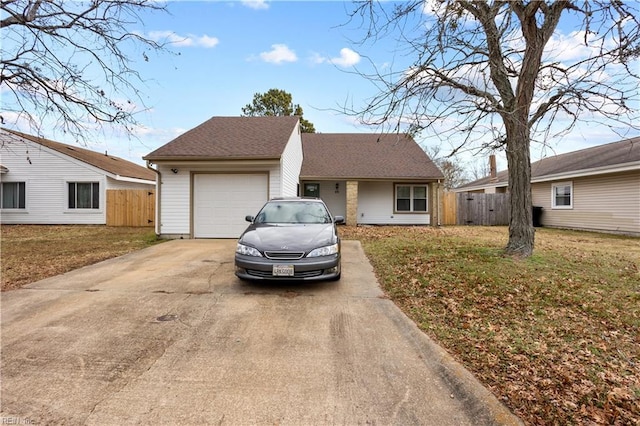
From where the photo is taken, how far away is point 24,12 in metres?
7.77

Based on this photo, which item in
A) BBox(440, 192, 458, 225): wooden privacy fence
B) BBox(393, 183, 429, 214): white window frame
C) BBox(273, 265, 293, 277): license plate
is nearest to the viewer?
BBox(273, 265, 293, 277): license plate

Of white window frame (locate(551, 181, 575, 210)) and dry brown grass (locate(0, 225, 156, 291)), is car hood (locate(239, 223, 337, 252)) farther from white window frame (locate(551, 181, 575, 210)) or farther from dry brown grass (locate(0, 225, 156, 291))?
white window frame (locate(551, 181, 575, 210))

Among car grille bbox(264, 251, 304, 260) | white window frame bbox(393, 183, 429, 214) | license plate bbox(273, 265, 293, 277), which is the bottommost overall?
license plate bbox(273, 265, 293, 277)

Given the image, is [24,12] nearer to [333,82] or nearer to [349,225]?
[333,82]

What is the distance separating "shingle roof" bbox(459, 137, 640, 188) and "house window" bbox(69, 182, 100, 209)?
20.3 metres

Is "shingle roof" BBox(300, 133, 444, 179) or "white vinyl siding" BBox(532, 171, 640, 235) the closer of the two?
"white vinyl siding" BBox(532, 171, 640, 235)

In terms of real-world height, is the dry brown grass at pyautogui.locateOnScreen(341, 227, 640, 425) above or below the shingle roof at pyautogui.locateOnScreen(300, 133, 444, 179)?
below

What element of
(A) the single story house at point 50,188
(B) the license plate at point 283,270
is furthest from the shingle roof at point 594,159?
(A) the single story house at point 50,188

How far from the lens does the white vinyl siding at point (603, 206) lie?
1316 cm

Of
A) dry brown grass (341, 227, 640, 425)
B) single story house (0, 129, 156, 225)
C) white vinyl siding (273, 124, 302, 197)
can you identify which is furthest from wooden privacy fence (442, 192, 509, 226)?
single story house (0, 129, 156, 225)

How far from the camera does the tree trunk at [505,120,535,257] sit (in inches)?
300

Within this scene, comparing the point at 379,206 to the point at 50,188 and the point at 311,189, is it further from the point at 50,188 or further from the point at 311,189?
the point at 50,188

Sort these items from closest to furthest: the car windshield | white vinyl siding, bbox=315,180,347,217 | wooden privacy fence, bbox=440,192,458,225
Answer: the car windshield
white vinyl siding, bbox=315,180,347,217
wooden privacy fence, bbox=440,192,458,225

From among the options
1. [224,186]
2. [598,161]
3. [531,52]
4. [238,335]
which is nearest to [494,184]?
[598,161]
